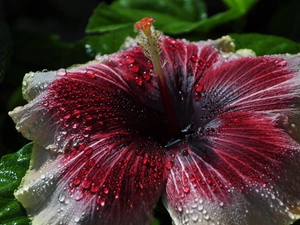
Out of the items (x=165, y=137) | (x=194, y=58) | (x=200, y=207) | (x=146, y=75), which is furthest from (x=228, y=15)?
(x=200, y=207)

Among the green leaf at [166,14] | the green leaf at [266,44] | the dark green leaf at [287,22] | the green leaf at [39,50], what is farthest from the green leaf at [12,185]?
the dark green leaf at [287,22]

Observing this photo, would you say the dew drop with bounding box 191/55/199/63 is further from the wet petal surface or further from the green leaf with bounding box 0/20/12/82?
the green leaf with bounding box 0/20/12/82

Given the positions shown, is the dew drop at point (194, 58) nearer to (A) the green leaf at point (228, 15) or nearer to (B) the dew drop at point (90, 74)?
(B) the dew drop at point (90, 74)

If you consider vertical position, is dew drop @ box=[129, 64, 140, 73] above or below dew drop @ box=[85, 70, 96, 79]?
below

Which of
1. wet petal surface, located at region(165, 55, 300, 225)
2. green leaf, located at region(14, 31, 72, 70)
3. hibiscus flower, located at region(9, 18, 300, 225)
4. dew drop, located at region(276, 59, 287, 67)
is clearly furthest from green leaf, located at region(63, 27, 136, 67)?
dew drop, located at region(276, 59, 287, 67)

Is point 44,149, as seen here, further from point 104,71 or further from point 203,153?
point 203,153

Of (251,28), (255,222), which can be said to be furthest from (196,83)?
(251,28)

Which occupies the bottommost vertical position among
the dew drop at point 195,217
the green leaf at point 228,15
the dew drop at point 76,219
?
the dew drop at point 195,217
